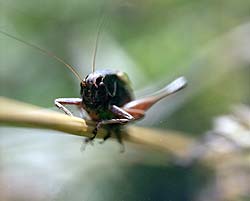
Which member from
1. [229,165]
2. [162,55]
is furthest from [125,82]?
[162,55]

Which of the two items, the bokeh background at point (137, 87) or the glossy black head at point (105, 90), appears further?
the bokeh background at point (137, 87)

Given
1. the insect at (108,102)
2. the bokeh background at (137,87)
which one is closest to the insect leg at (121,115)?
the insect at (108,102)

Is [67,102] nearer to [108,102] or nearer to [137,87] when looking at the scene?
[108,102]

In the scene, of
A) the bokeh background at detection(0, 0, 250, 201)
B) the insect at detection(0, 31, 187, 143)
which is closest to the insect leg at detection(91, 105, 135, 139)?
the insect at detection(0, 31, 187, 143)

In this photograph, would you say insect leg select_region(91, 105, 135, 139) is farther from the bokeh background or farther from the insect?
the bokeh background

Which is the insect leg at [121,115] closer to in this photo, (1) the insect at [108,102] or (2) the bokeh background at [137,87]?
(1) the insect at [108,102]

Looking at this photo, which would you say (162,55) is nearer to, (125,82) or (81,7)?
(81,7)
